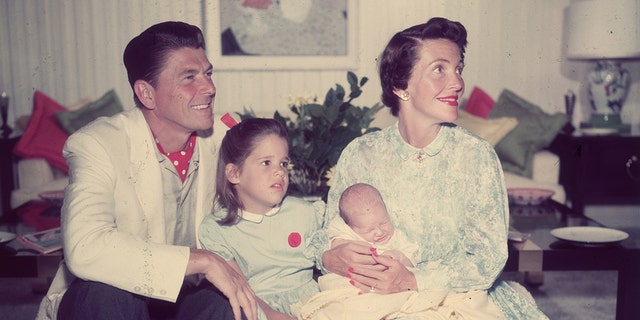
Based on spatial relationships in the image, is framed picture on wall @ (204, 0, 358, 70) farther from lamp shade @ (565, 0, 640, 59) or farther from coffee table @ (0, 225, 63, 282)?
coffee table @ (0, 225, 63, 282)

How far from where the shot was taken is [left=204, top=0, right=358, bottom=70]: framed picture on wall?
4.63 meters

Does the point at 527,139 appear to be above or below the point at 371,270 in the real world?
above

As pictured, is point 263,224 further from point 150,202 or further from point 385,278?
point 385,278

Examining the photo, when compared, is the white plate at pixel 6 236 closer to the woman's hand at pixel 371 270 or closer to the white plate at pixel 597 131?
the woman's hand at pixel 371 270

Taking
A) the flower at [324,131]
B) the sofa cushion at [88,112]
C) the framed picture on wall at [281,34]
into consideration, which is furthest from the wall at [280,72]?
the flower at [324,131]

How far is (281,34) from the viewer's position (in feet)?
15.3

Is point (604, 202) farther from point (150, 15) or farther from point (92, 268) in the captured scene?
point (92, 268)

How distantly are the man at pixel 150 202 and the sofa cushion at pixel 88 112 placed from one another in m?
2.05

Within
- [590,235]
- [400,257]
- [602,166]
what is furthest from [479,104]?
[400,257]

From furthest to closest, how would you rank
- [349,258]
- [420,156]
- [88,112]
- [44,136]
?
1. [88,112]
2. [44,136]
3. [420,156]
4. [349,258]

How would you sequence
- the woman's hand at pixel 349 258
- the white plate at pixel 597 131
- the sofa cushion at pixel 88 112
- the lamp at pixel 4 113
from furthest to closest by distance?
the white plate at pixel 597 131, the lamp at pixel 4 113, the sofa cushion at pixel 88 112, the woman's hand at pixel 349 258

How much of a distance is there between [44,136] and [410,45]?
2796mm

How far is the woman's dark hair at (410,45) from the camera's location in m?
1.91

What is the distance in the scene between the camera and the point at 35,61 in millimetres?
4566
